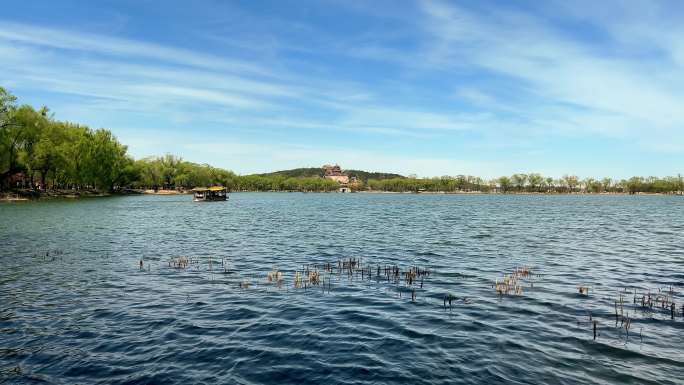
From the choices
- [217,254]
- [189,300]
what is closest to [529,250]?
[217,254]

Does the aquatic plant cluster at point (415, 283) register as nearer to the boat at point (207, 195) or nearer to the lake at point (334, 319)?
the lake at point (334, 319)

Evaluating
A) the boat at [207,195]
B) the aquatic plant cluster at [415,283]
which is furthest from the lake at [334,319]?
the boat at [207,195]

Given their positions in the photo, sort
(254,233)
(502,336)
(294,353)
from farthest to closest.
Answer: (254,233), (502,336), (294,353)

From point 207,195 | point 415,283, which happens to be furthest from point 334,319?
point 207,195

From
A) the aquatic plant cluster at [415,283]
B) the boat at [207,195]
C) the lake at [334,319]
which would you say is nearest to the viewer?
the lake at [334,319]

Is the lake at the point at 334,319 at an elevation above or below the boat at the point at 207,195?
below

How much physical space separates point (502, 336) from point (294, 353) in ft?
22.9

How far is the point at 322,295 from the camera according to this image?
776 inches

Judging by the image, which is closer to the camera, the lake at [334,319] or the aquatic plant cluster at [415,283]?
the lake at [334,319]

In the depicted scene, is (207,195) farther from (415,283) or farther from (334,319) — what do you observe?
(334,319)

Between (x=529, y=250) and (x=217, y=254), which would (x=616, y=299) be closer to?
(x=529, y=250)

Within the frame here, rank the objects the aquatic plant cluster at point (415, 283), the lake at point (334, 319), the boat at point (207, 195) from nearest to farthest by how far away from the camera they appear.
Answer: the lake at point (334, 319) < the aquatic plant cluster at point (415, 283) < the boat at point (207, 195)

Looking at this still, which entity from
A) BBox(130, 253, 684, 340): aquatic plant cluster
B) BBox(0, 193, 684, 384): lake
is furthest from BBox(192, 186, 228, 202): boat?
BBox(130, 253, 684, 340): aquatic plant cluster

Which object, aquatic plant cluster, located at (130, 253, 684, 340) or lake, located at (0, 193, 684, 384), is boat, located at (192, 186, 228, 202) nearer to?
lake, located at (0, 193, 684, 384)
